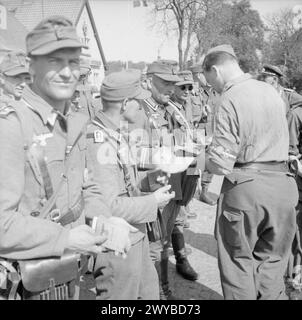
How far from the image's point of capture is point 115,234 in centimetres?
193

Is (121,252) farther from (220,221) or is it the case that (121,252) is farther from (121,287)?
(220,221)

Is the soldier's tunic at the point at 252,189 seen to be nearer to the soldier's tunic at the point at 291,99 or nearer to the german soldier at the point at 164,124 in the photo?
the german soldier at the point at 164,124

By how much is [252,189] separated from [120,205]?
1230 millimetres

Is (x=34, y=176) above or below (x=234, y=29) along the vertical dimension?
below

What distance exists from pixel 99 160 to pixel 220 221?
1.39 meters

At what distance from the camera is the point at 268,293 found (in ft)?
10.8

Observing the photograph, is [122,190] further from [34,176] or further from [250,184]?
[250,184]

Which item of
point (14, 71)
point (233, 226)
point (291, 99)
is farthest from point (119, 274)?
point (14, 71)

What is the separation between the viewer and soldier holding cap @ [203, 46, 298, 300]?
311cm

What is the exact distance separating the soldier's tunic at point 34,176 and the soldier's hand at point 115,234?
0.12 metres

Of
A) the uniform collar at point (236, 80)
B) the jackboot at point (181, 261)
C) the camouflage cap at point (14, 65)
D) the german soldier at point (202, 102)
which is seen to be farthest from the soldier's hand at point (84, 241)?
the german soldier at point (202, 102)

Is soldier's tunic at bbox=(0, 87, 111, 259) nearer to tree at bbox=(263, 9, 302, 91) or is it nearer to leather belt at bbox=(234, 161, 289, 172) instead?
leather belt at bbox=(234, 161, 289, 172)

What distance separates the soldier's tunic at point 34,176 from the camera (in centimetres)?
158
